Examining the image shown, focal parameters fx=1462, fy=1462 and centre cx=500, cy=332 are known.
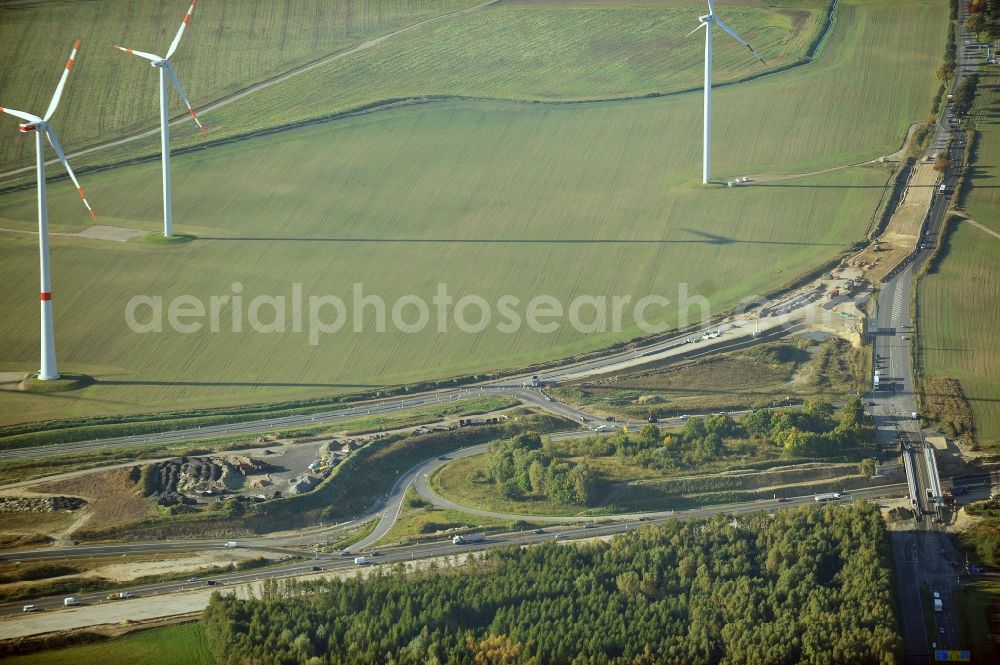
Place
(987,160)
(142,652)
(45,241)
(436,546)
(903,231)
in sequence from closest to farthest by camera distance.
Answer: (142,652) → (436,546) → (45,241) → (903,231) → (987,160)

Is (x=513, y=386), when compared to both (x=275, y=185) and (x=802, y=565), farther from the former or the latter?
(x=275, y=185)

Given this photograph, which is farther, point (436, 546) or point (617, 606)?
point (436, 546)

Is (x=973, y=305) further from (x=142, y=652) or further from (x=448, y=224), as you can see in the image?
(x=142, y=652)

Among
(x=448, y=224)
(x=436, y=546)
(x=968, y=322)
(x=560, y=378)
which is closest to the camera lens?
(x=436, y=546)

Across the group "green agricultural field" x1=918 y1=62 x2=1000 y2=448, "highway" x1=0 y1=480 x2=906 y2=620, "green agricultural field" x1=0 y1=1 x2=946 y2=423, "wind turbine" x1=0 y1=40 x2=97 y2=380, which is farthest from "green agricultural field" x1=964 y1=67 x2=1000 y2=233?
"wind turbine" x1=0 y1=40 x2=97 y2=380

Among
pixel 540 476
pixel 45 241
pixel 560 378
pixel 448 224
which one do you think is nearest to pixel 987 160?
pixel 448 224

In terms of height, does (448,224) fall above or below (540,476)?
above
